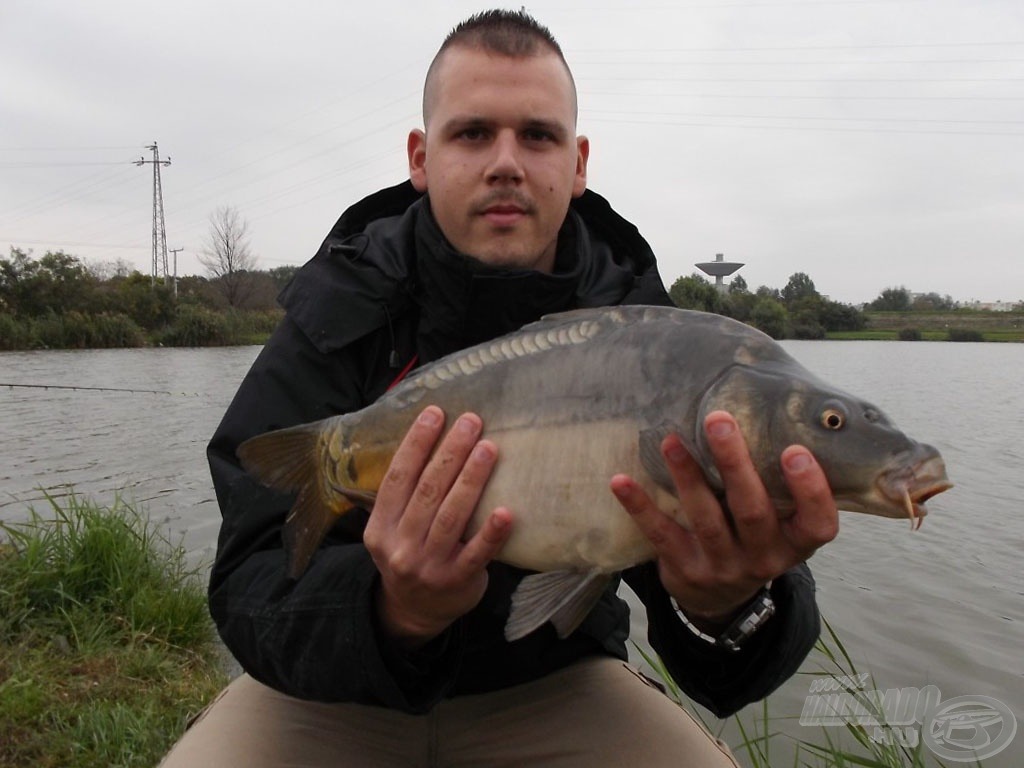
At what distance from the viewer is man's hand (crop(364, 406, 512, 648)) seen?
1.42 m

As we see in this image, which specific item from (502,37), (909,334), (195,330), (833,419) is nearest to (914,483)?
(833,419)

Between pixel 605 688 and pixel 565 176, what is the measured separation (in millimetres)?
1287

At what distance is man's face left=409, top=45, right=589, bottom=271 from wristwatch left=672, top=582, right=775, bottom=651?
99 centimetres

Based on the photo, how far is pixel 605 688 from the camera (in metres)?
1.99

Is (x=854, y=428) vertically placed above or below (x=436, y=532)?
above

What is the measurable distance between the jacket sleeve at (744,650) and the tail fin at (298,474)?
785mm

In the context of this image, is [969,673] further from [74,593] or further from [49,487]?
[49,487]

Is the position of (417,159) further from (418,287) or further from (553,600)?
(553,600)

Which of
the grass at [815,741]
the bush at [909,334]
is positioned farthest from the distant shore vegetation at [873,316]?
the grass at [815,741]

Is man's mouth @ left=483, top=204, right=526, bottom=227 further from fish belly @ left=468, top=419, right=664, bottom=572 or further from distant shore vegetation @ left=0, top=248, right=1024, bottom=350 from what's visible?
distant shore vegetation @ left=0, top=248, right=1024, bottom=350

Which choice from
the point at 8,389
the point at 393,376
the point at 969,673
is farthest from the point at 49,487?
the point at 8,389

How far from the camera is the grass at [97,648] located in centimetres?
250

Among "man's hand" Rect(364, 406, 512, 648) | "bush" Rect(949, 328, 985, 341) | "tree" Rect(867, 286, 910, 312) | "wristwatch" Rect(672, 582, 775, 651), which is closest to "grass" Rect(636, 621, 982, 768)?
"wristwatch" Rect(672, 582, 775, 651)

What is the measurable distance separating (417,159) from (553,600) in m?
1.41
